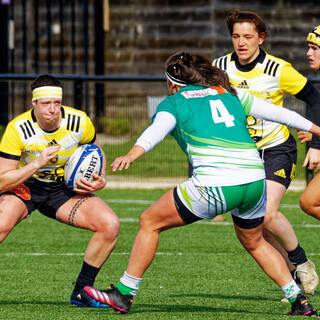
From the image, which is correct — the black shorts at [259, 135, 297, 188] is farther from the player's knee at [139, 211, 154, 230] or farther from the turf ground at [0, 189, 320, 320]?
the player's knee at [139, 211, 154, 230]

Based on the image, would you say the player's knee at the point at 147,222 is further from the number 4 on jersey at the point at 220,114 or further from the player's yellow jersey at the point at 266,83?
the player's yellow jersey at the point at 266,83

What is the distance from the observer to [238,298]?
7.23 metres

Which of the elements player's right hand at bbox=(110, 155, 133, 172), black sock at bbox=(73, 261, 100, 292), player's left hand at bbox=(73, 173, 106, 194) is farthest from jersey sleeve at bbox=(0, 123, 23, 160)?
player's right hand at bbox=(110, 155, 133, 172)

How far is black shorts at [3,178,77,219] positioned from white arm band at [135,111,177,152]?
157 cm

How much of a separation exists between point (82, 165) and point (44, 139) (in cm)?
38

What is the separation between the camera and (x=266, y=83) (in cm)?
740

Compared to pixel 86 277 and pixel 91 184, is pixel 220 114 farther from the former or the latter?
pixel 86 277

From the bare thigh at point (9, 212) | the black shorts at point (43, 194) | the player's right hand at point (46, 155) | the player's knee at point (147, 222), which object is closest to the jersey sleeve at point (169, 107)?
the player's knee at point (147, 222)

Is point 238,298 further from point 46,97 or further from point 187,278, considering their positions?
point 46,97

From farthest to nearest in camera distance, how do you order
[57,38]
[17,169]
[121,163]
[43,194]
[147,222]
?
[57,38]
[43,194]
[17,169]
[147,222]
[121,163]


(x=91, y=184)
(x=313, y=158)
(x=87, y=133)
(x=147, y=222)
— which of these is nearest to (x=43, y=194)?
(x=91, y=184)

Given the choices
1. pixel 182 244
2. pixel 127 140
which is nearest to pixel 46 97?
pixel 182 244

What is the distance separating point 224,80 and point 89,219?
164 centimetres

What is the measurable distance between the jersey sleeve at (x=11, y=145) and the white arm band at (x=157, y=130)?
1511 mm
